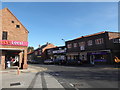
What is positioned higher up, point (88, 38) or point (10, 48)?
point (88, 38)

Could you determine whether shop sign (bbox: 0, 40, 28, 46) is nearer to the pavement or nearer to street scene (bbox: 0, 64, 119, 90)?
street scene (bbox: 0, 64, 119, 90)

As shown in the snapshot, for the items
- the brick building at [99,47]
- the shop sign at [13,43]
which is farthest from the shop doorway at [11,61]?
the brick building at [99,47]

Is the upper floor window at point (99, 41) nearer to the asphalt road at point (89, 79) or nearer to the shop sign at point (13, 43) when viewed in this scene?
the asphalt road at point (89, 79)

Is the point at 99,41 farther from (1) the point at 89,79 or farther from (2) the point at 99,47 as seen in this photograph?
(1) the point at 89,79

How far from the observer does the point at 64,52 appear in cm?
4634

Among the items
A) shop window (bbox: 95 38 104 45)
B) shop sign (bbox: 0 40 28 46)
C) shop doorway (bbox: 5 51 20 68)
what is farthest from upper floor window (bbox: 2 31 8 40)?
shop window (bbox: 95 38 104 45)

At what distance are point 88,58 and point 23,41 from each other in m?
18.2

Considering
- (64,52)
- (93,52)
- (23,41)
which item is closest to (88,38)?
(93,52)

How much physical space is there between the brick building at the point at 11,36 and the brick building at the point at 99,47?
16.4 metres

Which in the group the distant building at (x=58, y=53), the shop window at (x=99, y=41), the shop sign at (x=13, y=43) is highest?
the shop window at (x=99, y=41)

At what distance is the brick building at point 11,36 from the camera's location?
2180 centimetres

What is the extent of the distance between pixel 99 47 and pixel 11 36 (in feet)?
65.5

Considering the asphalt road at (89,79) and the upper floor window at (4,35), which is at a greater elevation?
the upper floor window at (4,35)

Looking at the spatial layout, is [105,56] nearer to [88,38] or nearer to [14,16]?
[88,38]
